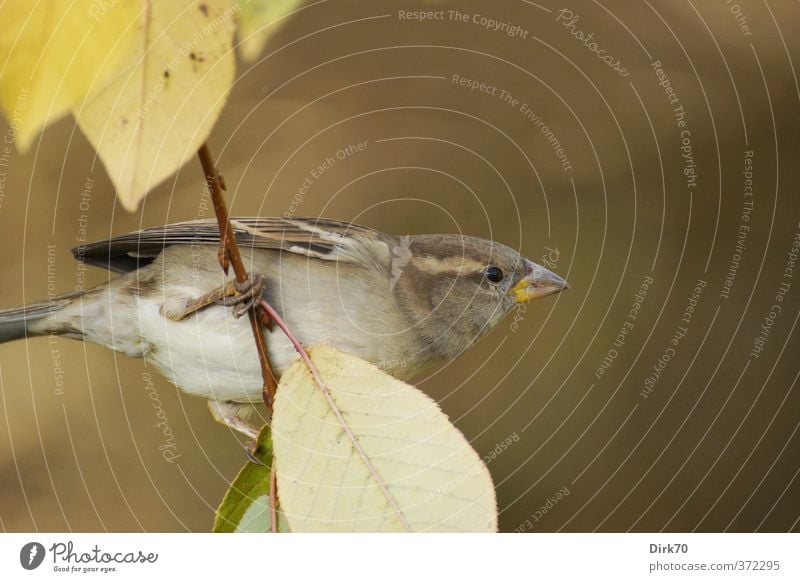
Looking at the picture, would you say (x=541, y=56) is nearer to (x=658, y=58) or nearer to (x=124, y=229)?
(x=658, y=58)

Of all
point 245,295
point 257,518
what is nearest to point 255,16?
point 245,295

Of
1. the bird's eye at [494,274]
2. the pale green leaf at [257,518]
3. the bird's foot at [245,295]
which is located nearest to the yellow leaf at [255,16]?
the bird's foot at [245,295]

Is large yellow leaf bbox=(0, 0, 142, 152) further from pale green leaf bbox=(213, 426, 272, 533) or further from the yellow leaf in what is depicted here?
pale green leaf bbox=(213, 426, 272, 533)

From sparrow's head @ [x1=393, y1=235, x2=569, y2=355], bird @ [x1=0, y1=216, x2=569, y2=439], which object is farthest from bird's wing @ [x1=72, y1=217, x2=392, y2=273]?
sparrow's head @ [x1=393, y1=235, x2=569, y2=355]

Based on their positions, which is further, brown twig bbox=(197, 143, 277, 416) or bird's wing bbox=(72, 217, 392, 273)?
bird's wing bbox=(72, 217, 392, 273)

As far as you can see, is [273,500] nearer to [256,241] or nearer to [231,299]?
[231,299]

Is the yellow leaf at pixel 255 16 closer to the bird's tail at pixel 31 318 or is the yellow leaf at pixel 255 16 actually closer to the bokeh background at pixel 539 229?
the bokeh background at pixel 539 229
